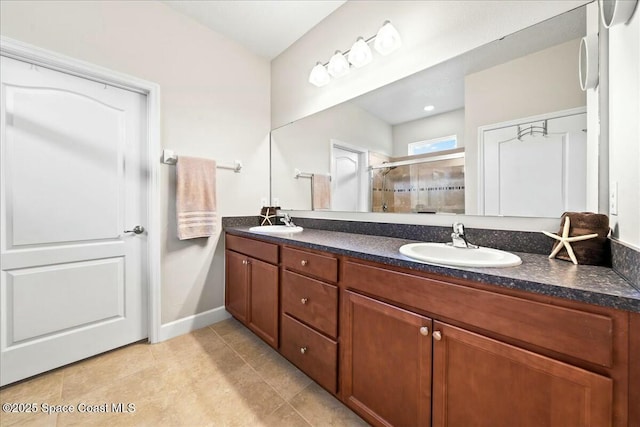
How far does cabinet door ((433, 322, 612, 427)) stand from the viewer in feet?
2.13

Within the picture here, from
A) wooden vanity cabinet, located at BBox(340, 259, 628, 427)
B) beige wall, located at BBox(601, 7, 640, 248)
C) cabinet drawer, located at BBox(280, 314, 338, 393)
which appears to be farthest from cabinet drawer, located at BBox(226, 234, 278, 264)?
beige wall, located at BBox(601, 7, 640, 248)

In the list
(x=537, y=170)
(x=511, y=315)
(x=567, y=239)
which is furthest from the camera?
(x=537, y=170)

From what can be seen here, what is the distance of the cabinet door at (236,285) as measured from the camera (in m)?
1.95

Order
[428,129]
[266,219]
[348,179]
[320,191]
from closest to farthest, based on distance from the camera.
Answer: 1. [428,129]
2. [348,179]
3. [320,191]
4. [266,219]

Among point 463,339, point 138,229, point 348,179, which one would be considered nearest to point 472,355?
point 463,339

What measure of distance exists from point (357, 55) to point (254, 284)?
176cm

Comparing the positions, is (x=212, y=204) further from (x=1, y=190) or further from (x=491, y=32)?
(x=491, y=32)

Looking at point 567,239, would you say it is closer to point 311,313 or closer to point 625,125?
point 625,125

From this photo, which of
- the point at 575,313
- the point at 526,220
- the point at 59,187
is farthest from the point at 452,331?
the point at 59,187

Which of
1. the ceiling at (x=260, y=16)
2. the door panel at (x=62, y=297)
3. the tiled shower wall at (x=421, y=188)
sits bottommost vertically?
the door panel at (x=62, y=297)

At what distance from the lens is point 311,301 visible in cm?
137

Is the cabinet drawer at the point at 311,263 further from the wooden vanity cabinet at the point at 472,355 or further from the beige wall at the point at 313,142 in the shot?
the beige wall at the point at 313,142

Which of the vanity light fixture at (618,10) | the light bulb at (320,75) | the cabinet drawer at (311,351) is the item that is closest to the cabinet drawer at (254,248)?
the cabinet drawer at (311,351)

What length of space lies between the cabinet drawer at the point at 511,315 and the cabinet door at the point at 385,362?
0.27ft
